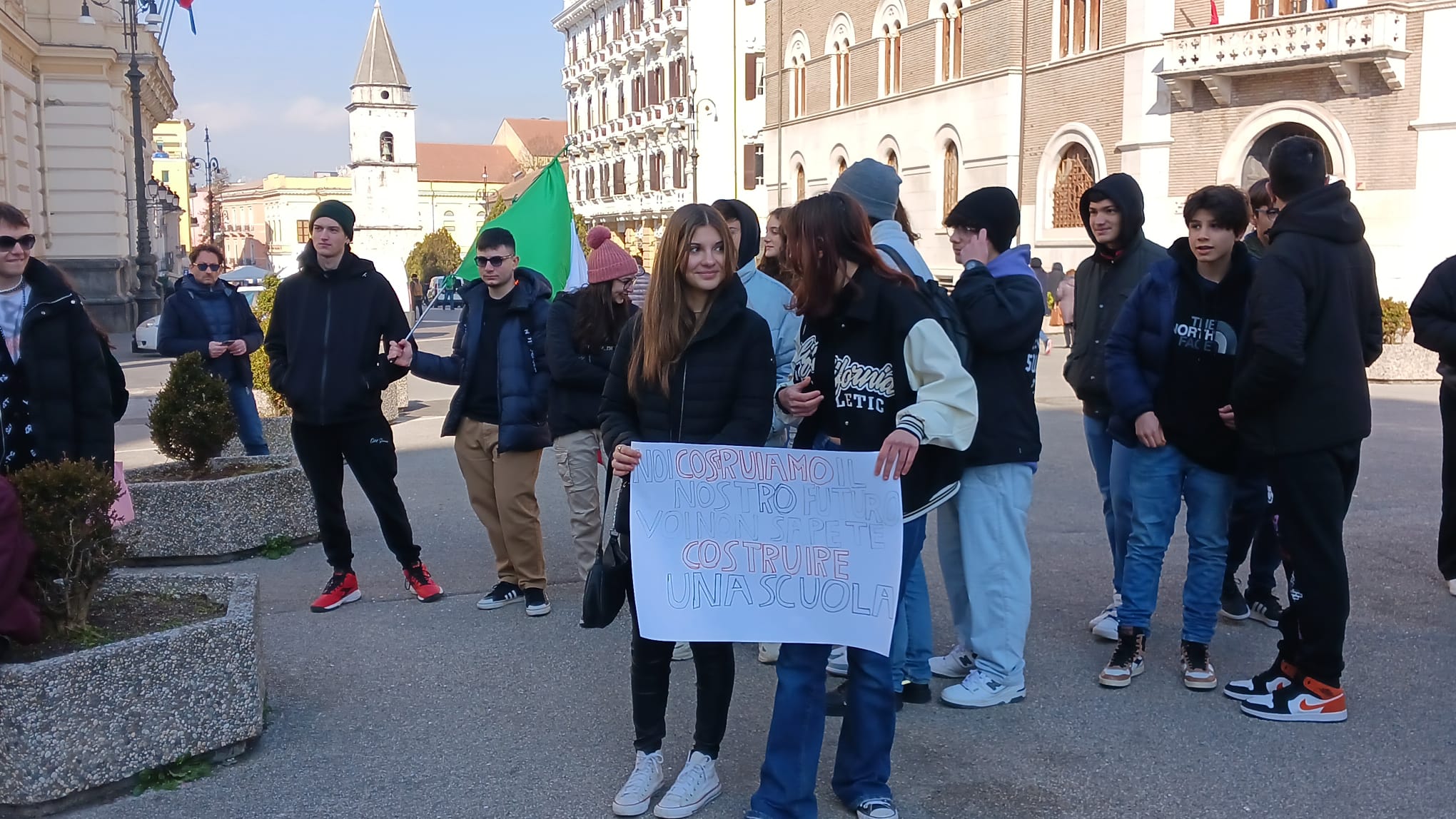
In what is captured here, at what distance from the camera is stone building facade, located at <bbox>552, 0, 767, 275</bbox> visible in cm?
5350

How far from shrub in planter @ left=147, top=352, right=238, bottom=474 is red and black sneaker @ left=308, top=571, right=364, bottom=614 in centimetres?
160

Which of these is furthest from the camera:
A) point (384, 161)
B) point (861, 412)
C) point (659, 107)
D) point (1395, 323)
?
A: point (384, 161)

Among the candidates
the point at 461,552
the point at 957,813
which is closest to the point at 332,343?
the point at 461,552

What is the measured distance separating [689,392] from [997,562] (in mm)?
1657

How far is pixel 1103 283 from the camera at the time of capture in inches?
218

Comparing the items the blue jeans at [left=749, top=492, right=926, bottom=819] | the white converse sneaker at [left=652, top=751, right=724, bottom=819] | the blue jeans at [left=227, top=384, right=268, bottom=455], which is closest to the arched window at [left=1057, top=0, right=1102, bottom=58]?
the blue jeans at [left=227, top=384, right=268, bottom=455]

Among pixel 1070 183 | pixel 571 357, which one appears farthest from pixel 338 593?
pixel 1070 183

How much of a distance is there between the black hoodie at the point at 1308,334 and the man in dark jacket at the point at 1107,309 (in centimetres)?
80

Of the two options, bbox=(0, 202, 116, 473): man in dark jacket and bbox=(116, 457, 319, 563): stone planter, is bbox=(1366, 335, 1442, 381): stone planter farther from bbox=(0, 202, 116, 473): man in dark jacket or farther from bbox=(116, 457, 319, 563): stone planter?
bbox=(0, 202, 116, 473): man in dark jacket

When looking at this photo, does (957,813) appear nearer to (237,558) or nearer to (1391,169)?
(237,558)

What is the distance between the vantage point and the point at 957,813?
3.90 metres

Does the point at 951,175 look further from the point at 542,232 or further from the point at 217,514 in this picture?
the point at 217,514

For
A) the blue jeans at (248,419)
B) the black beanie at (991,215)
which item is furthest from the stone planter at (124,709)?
the blue jeans at (248,419)

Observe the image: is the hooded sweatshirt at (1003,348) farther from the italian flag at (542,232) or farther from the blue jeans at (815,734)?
the italian flag at (542,232)
